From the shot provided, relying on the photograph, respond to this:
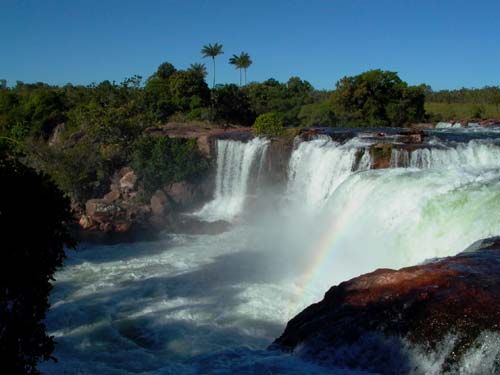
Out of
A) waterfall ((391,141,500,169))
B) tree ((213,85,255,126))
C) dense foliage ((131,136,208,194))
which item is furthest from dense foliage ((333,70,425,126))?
waterfall ((391,141,500,169))

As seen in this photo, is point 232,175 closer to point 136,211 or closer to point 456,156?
point 136,211

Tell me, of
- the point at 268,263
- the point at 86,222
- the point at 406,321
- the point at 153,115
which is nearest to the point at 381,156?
the point at 268,263

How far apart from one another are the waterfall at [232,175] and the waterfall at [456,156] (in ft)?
25.5

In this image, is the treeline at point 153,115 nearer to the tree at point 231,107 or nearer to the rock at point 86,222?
the tree at point 231,107

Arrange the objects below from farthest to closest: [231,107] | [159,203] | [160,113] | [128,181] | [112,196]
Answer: [231,107] < [160,113] < [128,181] < [112,196] < [159,203]

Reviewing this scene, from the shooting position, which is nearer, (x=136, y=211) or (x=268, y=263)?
(x=268, y=263)

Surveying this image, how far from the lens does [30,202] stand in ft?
20.5

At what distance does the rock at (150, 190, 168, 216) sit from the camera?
23731mm

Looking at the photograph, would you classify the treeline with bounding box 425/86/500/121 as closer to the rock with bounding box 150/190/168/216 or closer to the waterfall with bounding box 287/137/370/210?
the waterfall with bounding box 287/137/370/210

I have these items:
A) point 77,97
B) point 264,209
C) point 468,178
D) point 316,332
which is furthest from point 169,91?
point 316,332

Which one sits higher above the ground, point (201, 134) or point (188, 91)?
point (188, 91)

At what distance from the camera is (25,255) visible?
624 cm

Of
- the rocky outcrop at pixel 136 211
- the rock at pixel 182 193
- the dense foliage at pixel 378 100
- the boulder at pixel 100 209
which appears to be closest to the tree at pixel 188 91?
the dense foliage at pixel 378 100

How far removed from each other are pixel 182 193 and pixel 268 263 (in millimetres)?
9262
